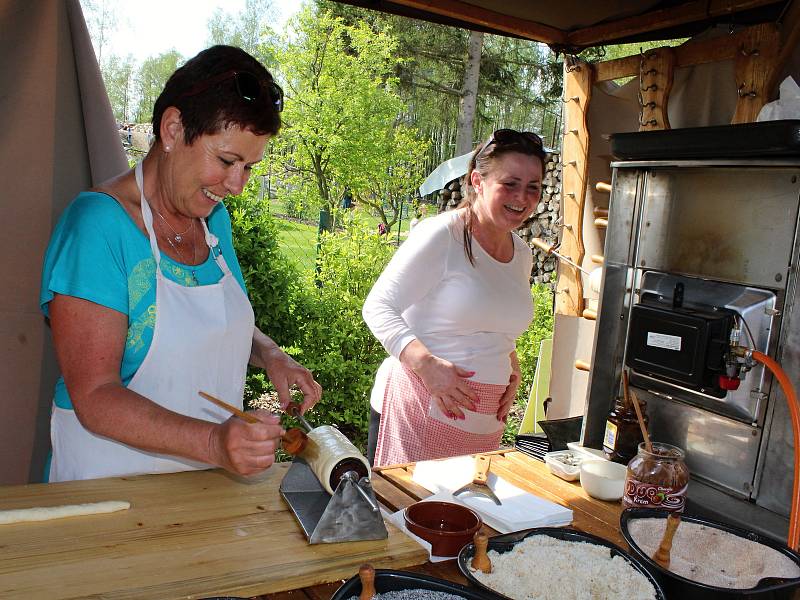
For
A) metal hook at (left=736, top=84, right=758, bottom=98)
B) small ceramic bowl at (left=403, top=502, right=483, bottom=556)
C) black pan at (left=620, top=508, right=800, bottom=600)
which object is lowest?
small ceramic bowl at (left=403, top=502, right=483, bottom=556)

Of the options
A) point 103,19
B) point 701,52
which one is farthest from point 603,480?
point 103,19

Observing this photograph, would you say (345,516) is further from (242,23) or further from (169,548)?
(242,23)

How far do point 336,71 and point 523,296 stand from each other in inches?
382

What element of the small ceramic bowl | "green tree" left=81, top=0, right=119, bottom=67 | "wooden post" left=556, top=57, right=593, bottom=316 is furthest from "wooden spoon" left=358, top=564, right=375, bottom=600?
"green tree" left=81, top=0, right=119, bottom=67

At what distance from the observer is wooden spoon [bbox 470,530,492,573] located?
1.19 meters

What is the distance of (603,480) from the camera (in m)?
1.77

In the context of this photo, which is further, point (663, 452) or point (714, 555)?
point (663, 452)

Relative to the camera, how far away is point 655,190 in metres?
1.99

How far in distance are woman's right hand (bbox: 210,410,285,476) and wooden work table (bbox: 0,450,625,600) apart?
0.53 ft

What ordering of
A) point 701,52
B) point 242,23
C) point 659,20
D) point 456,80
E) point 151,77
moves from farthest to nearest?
point 242,23 < point 151,77 < point 456,80 < point 659,20 < point 701,52

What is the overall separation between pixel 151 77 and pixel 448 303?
17.6 m

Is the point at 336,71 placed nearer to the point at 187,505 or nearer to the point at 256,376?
the point at 256,376

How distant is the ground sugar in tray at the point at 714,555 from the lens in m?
1.24

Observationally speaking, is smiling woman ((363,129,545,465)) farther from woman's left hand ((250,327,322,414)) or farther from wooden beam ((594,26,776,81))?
wooden beam ((594,26,776,81))
